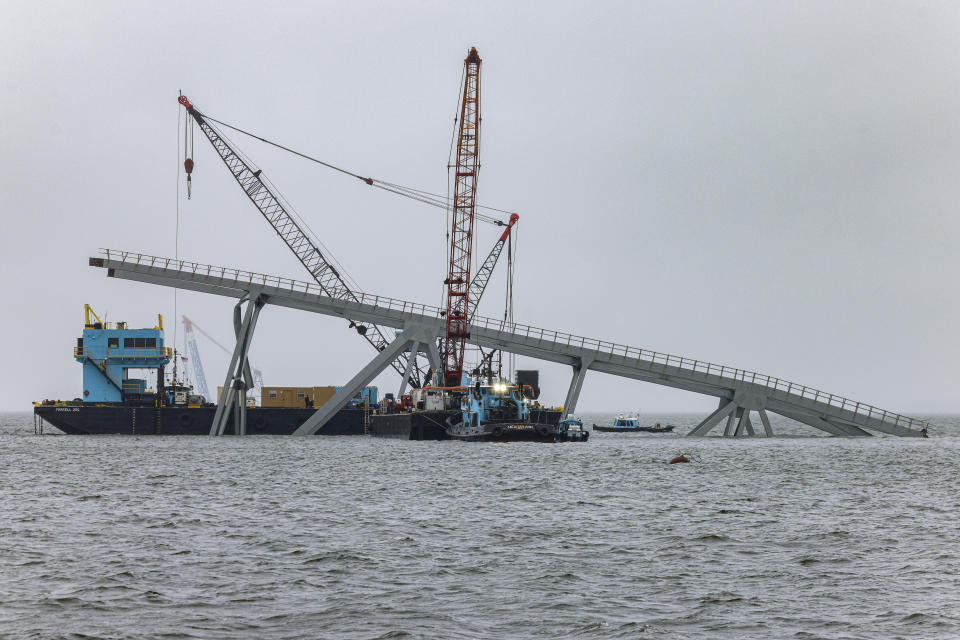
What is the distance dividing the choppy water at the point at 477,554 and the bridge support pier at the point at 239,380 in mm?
38952

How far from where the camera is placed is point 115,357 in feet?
320

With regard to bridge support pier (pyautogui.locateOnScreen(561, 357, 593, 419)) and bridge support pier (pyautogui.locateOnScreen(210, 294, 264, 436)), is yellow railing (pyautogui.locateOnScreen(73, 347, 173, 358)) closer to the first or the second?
bridge support pier (pyautogui.locateOnScreen(210, 294, 264, 436))

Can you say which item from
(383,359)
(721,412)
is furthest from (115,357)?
(721,412)

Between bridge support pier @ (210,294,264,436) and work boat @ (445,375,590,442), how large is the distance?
20068 millimetres

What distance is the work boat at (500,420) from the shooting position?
7481 centimetres

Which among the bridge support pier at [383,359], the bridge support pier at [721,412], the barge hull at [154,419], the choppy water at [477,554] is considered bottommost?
the choppy water at [477,554]

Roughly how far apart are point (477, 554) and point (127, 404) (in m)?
79.3

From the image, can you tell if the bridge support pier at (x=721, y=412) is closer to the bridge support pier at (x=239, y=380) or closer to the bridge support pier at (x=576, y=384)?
the bridge support pier at (x=576, y=384)

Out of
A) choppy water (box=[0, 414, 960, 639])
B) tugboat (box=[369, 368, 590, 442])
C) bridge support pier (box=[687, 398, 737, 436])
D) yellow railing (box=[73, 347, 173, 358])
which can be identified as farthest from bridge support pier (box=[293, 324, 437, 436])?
choppy water (box=[0, 414, 960, 639])

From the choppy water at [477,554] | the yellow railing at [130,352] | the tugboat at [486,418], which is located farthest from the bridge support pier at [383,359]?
the choppy water at [477,554]

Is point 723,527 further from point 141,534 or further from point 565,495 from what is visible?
point 141,534

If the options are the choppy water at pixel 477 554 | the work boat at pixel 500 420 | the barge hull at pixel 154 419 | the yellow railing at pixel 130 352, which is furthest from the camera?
the yellow railing at pixel 130 352

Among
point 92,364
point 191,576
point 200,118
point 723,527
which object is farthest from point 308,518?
point 200,118

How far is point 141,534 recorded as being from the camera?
2789 centimetres
